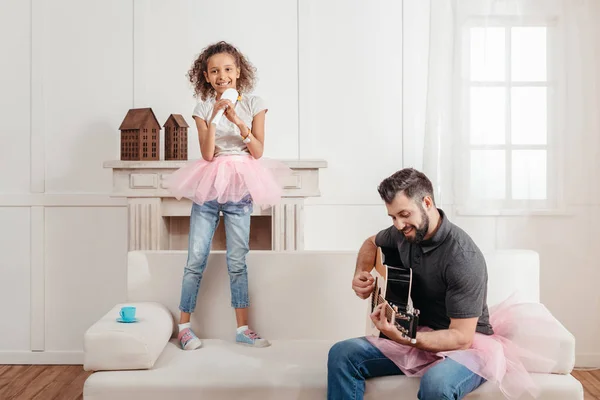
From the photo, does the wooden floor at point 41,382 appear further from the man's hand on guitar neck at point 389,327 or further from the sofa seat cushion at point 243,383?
the man's hand on guitar neck at point 389,327

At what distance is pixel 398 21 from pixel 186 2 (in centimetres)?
124

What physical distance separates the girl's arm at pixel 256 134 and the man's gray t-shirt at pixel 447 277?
2.54ft

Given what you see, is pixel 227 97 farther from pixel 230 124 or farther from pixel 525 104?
pixel 525 104

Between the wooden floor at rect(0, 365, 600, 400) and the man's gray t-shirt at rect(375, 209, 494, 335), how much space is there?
1288mm

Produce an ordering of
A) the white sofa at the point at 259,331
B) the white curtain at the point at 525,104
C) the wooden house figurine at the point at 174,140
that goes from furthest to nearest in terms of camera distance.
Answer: the wooden house figurine at the point at 174,140, the white curtain at the point at 525,104, the white sofa at the point at 259,331

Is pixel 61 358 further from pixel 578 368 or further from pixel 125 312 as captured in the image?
pixel 578 368

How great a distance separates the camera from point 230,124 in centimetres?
277

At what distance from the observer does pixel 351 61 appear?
3830 mm

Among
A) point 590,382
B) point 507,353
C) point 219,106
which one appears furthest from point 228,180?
point 590,382

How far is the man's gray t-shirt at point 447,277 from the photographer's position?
2074mm

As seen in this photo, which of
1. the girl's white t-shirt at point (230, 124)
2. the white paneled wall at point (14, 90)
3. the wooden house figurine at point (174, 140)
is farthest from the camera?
the white paneled wall at point (14, 90)

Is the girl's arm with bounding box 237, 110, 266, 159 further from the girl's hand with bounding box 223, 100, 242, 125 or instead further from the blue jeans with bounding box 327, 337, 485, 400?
the blue jeans with bounding box 327, 337, 485, 400

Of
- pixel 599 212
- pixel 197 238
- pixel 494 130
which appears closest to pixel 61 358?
pixel 197 238

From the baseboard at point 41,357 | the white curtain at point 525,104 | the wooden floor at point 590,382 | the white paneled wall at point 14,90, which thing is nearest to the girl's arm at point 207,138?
the white curtain at point 525,104
